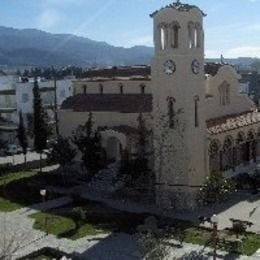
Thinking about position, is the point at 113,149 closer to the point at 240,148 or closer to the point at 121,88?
the point at 121,88

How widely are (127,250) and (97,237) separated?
2.45 metres

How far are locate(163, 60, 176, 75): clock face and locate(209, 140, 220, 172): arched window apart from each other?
6442 millimetres

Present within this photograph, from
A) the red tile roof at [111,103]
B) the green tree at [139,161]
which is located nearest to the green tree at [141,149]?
the green tree at [139,161]

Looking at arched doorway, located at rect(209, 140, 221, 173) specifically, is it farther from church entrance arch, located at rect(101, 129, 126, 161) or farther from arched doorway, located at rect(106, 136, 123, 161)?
arched doorway, located at rect(106, 136, 123, 161)

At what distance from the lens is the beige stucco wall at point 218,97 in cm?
4164

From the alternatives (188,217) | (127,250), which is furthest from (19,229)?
(188,217)

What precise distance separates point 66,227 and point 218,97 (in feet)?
56.3

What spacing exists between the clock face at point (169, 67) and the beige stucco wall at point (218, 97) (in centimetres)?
706

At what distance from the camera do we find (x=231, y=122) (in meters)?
41.3

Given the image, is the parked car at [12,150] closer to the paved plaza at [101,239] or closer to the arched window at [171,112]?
the paved plaza at [101,239]

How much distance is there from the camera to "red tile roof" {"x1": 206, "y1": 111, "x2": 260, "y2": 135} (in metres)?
38.8

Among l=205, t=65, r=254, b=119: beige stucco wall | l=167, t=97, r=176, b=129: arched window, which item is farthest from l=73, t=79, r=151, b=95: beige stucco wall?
l=167, t=97, r=176, b=129: arched window

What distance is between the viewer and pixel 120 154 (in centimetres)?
4216

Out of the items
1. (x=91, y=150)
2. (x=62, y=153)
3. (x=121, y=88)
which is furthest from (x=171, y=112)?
(x=121, y=88)
